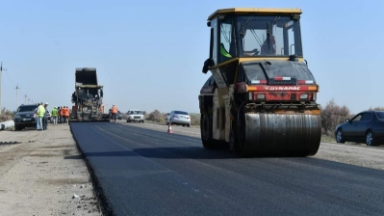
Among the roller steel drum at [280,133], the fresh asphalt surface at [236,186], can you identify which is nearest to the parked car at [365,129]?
the roller steel drum at [280,133]

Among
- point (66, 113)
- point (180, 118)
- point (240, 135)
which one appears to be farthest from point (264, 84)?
point (66, 113)

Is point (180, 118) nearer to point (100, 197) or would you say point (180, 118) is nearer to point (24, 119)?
point (24, 119)

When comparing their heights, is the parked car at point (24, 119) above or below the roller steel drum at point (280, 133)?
above

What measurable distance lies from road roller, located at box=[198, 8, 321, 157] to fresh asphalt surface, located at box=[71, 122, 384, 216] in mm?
556

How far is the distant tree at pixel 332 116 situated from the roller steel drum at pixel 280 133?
2903cm

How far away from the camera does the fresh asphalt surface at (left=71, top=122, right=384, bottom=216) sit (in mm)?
8289

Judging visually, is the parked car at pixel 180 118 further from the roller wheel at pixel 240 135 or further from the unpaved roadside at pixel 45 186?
the roller wheel at pixel 240 135

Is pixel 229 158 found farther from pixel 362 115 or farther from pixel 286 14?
pixel 362 115

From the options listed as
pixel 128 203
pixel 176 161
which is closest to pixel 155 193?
pixel 128 203

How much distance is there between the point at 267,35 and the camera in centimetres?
1630

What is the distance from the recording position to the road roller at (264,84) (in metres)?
15.1

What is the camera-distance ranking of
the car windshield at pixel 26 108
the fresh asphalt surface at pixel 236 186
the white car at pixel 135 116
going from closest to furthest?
the fresh asphalt surface at pixel 236 186
the car windshield at pixel 26 108
the white car at pixel 135 116

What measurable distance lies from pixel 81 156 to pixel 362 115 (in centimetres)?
1288

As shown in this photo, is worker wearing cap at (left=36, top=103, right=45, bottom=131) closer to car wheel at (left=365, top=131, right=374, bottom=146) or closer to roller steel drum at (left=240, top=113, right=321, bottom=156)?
car wheel at (left=365, top=131, right=374, bottom=146)
